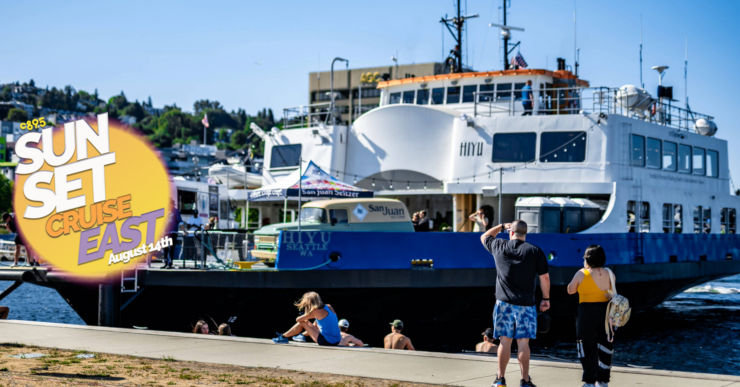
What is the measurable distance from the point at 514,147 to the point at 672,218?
5.21 metres

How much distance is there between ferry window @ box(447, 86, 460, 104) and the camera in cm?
2220

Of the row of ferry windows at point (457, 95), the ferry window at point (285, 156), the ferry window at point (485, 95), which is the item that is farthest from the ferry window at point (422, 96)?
the ferry window at point (285, 156)

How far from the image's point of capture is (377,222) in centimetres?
1577

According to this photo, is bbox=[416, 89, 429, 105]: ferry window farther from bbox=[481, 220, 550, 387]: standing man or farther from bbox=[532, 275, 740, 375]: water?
bbox=[481, 220, 550, 387]: standing man

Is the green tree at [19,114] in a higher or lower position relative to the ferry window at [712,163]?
higher

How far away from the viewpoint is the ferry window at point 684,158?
70.3 feet

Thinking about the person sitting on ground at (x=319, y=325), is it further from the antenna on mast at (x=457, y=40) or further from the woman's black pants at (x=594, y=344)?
the antenna on mast at (x=457, y=40)

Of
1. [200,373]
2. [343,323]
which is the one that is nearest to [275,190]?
[343,323]

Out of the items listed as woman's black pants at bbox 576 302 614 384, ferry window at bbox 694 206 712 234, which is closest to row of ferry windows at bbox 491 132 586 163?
ferry window at bbox 694 206 712 234

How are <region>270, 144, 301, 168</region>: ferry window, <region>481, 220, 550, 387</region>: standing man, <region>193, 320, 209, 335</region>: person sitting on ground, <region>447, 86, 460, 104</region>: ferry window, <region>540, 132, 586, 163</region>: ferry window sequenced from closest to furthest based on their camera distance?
<region>481, 220, 550, 387</region>: standing man
<region>193, 320, 209, 335</region>: person sitting on ground
<region>540, 132, 586, 163</region>: ferry window
<region>270, 144, 301, 168</region>: ferry window
<region>447, 86, 460, 104</region>: ferry window

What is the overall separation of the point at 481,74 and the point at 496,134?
3.15m

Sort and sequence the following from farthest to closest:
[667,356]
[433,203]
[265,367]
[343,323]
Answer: [433,203]
[667,356]
[343,323]
[265,367]

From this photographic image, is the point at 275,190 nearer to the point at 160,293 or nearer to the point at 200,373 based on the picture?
the point at 160,293

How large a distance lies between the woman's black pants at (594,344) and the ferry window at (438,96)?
1558 cm
